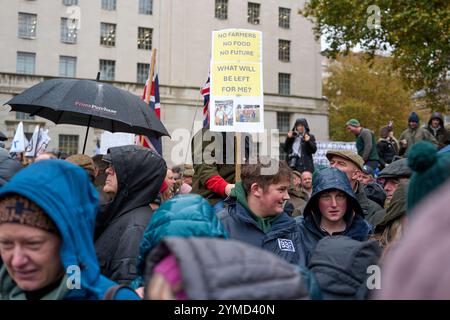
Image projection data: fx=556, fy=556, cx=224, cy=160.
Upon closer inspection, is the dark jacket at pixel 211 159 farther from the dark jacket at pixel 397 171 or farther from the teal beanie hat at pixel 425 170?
the teal beanie hat at pixel 425 170

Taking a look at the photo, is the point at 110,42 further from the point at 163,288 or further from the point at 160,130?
the point at 163,288

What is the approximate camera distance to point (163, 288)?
1.31 meters

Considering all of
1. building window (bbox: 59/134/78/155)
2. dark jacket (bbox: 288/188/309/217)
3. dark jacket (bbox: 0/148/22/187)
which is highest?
building window (bbox: 59/134/78/155)

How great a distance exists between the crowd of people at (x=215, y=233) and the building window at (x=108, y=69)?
33572 millimetres

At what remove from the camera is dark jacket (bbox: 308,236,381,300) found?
2385mm

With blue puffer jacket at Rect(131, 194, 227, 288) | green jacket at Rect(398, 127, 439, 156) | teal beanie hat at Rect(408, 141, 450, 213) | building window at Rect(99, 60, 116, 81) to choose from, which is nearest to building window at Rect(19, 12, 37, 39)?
building window at Rect(99, 60, 116, 81)

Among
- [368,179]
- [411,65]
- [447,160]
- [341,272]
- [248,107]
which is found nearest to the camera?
[447,160]

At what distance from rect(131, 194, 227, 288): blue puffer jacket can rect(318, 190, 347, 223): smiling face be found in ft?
5.15

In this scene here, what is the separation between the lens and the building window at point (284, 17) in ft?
135

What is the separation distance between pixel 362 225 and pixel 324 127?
39.5 meters

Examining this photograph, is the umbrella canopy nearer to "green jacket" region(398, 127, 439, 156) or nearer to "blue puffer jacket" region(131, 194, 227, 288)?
"blue puffer jacket" region(131, 194, 227, 288)

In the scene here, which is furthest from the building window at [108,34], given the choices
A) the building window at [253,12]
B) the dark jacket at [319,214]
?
the dark jacket at [319,214]
